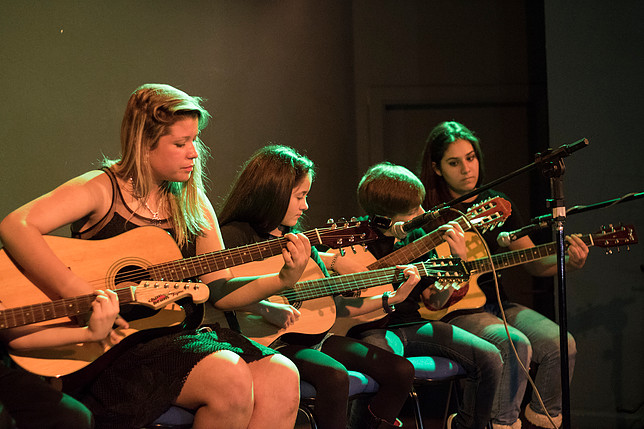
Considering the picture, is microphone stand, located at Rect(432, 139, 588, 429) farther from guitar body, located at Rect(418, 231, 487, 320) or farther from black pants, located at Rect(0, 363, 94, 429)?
black pants, located at Rect(0, 363, 94, 429)

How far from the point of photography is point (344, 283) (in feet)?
9.75

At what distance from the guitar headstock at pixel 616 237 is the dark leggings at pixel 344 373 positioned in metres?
1.42

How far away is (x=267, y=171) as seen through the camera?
116 inches

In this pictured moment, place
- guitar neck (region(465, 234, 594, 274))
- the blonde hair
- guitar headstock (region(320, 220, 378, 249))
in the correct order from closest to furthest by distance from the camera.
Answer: the blonde hair < guitar headstock (region(320, 220, 378, 249)) < guitar neck (region(465, 234, 594, 274))

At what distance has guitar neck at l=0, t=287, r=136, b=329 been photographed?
209 centimetres

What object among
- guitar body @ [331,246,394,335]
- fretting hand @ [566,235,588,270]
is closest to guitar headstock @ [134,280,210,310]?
guitar body @ [331,246,394,335]

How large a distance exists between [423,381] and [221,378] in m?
1.19

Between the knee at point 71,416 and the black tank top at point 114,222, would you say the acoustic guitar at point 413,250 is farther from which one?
the knee at point 71,416

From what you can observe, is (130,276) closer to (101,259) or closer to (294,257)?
(101,259)

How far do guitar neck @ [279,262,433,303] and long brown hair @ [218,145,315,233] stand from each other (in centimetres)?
33

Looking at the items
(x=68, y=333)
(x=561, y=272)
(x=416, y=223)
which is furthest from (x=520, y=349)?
(x=68, y=333)

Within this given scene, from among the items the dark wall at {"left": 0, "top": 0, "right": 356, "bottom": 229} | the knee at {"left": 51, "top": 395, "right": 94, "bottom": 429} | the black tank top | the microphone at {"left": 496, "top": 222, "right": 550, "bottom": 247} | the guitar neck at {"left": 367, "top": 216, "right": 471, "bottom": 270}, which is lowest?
the knee at {"left": 51, "top": 395, "right": 94, "bottom": 429}

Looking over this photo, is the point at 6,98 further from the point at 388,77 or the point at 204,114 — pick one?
the point at 388,77

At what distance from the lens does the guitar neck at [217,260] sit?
236 cm
